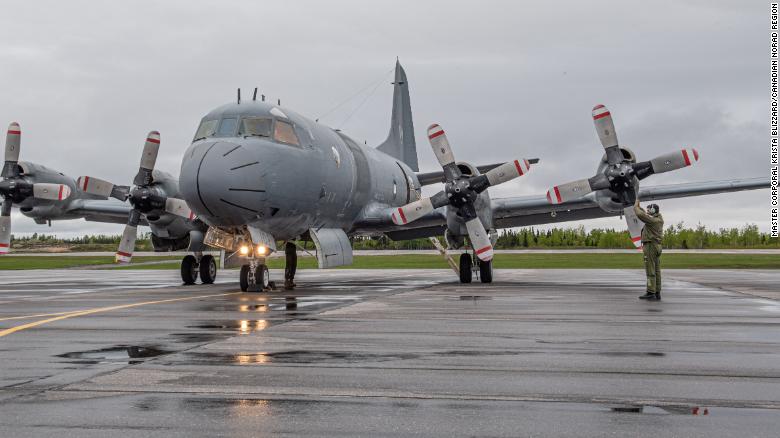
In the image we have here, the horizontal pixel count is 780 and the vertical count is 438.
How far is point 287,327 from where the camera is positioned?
10711 millimetres

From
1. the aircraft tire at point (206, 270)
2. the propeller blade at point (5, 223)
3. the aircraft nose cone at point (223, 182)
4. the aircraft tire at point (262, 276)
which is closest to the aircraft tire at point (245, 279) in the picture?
the aircraft tire at point (262, 276)

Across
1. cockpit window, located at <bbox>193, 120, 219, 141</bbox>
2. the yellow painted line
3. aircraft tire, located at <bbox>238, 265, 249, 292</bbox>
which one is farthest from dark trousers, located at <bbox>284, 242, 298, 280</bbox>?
cockpit window, located at <bbox>193, 120, 219, 141</bbox>

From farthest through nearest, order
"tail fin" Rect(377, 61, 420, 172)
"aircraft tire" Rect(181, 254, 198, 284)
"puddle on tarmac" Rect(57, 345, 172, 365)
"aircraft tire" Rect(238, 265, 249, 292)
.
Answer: "tail fin" Rect(377, 61, 420, 172) < "aircraft tire" Rect(181, 254, 198, 284) < "aircraft tire" Rect(238, 265, 249, 292) < "puddle on tarmac" Rect(57, 345, 172, 365)

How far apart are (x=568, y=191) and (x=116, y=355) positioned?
1791 cm

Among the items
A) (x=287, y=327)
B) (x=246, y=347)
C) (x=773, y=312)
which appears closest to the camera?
(x=246, y=347)

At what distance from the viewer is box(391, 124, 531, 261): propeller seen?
23875mm

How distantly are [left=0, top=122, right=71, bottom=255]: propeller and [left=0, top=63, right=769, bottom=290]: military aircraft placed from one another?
209 centimetres

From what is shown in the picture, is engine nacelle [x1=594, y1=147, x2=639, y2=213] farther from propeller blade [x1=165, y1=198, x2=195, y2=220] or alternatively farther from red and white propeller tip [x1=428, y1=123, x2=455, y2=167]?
propeller blade [x1=165, y1=198, x2=195, y2=220]

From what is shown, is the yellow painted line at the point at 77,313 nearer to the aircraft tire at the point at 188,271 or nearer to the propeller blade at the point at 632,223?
the aircraft tire at the point at 188,271

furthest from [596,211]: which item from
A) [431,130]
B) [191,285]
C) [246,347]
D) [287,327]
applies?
[246,347]

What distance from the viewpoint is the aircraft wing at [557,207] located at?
25.2m

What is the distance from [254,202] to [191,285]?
8335mm

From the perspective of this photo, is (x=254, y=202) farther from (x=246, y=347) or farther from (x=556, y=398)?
(x=556, y=398)

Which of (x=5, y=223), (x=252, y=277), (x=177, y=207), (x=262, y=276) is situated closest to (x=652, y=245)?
(x=262, y=276)
